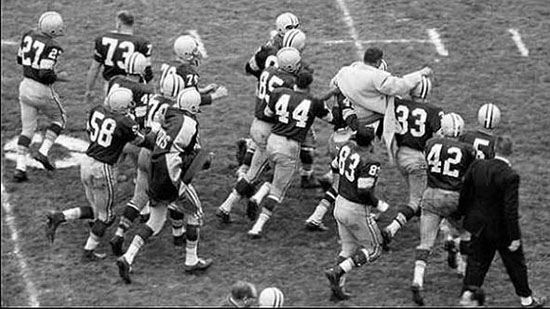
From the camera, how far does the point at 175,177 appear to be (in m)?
14.8

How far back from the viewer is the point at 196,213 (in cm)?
1507

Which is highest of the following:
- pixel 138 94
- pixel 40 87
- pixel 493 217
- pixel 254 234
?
pixel 138 94

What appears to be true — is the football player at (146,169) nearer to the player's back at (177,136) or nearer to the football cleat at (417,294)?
the player's back at (177,136)

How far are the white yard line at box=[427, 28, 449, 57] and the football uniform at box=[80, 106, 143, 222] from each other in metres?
6.49

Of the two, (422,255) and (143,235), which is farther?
(143,235)

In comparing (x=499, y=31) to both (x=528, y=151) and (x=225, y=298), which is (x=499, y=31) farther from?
(x=225, y=298)

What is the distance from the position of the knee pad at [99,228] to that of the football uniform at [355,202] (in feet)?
8.09

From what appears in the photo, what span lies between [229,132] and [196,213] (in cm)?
334

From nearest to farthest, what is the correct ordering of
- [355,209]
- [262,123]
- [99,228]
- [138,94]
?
[355,209]
[99,228]
[138,94]
[262,123]

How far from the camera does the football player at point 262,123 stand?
1596 cm

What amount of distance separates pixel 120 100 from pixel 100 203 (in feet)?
3.68

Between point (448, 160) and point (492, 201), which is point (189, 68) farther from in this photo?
point (492, 201)

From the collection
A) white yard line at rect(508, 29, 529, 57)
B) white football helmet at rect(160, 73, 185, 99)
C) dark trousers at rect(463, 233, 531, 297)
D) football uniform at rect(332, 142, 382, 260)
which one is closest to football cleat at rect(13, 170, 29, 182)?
white football helmet at rect(160, 73, 185, 99)

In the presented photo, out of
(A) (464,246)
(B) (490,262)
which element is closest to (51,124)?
(A) (464,246)
